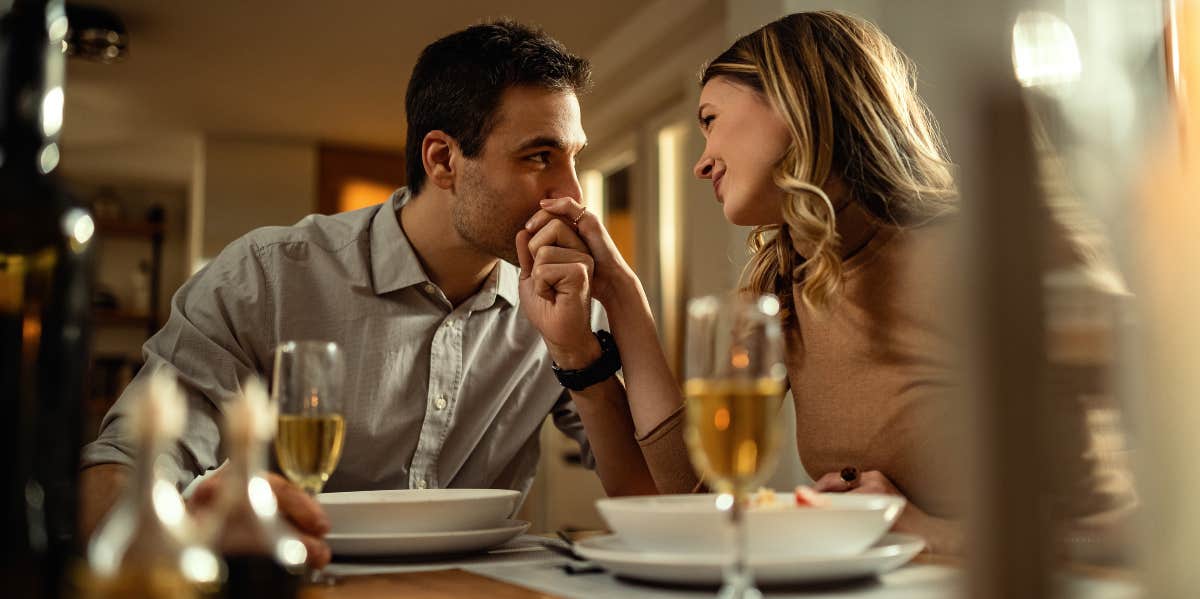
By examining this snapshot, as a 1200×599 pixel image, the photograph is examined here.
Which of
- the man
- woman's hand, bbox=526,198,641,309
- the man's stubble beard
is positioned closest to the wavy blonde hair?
woman's hand, bbox=526,198,641,309

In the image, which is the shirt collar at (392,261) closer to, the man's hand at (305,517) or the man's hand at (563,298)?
the man's hand at (563,298)

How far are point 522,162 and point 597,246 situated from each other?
0.33 meters

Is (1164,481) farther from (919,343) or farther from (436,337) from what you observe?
(436,337)

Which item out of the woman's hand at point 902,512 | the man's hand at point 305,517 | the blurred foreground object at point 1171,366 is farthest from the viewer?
the woman's hand at point 902,512

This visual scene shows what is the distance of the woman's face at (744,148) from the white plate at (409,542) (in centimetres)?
86

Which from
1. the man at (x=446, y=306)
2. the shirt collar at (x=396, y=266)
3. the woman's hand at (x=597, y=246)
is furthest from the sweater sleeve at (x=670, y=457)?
the shirt collar at (x=396, y=266)

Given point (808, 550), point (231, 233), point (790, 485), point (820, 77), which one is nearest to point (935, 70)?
point (808, 550)

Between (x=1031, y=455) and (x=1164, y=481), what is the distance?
0.10 m

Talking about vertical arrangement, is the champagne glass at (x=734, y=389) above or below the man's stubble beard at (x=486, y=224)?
below

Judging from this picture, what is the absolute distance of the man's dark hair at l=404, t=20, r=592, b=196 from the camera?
1.94 m

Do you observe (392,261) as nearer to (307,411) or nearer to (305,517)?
(307,411)

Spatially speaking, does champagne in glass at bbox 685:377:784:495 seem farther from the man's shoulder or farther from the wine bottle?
the man's shoulder

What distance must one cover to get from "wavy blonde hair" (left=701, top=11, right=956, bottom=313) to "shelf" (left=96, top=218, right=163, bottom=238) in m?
6.68

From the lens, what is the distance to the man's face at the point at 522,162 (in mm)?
1904
